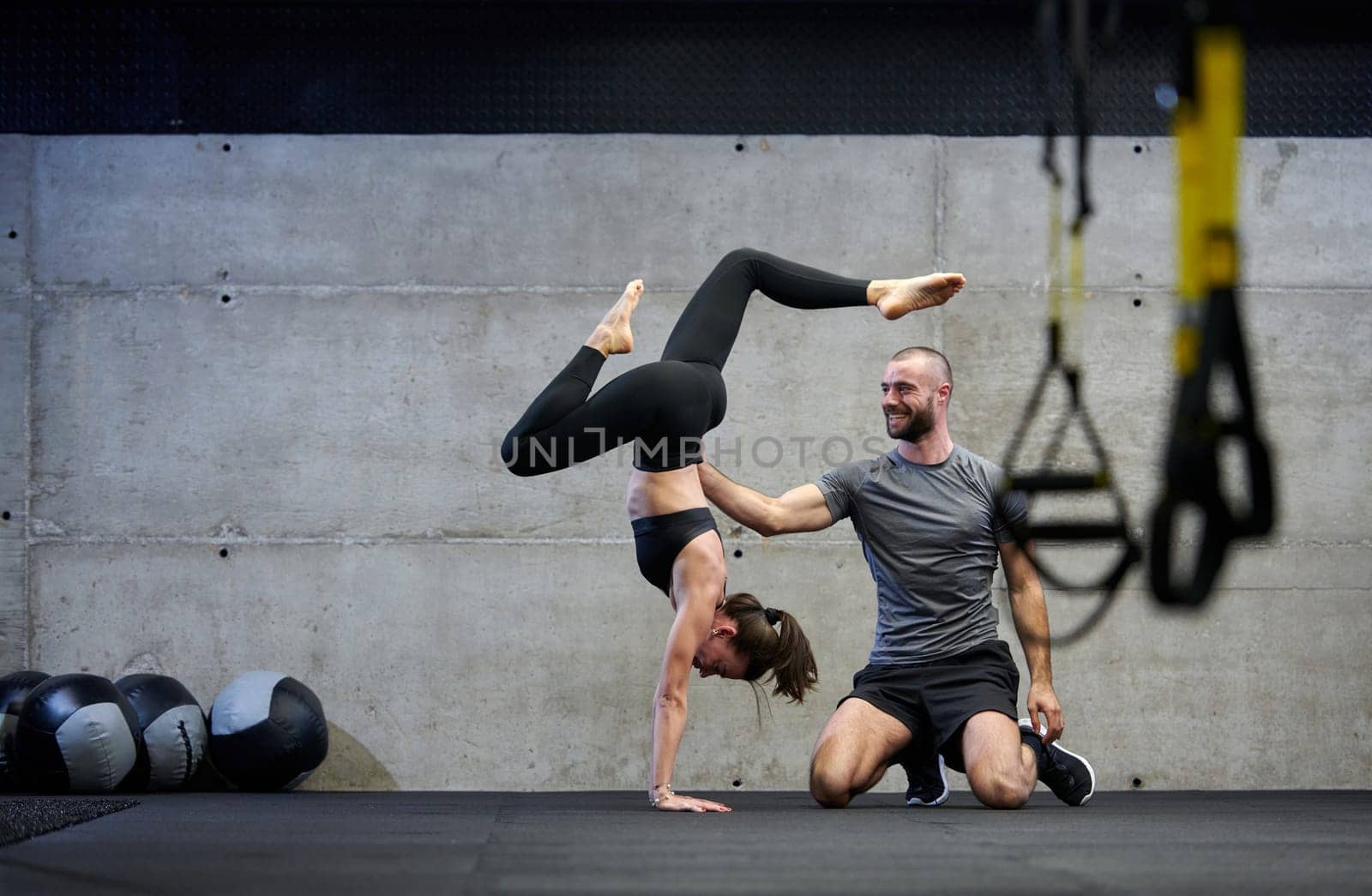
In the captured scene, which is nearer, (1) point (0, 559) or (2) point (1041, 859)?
(2) point (1041, 859)

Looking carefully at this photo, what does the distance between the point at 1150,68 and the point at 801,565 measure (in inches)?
90.9

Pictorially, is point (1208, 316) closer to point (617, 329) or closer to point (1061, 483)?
point (1061, 483)

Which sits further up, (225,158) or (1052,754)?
(225,158)

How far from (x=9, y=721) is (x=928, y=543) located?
9.12 feet

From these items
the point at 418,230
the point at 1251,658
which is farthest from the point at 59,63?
the point at 1251,658

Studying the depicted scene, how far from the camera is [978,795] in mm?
3584

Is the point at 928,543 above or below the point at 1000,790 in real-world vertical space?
above

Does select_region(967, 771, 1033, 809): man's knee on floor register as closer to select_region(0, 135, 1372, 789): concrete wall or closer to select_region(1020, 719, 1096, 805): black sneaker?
select_region(1020, 719, 1096, 805): black sneaker

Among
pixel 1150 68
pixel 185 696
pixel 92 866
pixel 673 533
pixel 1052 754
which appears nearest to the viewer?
pixel 92 866

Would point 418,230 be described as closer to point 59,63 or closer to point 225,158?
point 225,158

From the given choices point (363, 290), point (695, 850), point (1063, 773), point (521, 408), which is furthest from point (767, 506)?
point (363, 290)

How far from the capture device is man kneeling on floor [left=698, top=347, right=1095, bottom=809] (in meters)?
3.62

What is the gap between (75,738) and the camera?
154 inches

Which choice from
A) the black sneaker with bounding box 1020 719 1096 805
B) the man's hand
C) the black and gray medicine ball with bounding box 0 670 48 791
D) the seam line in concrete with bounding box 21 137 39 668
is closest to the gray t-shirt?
the man's hand
